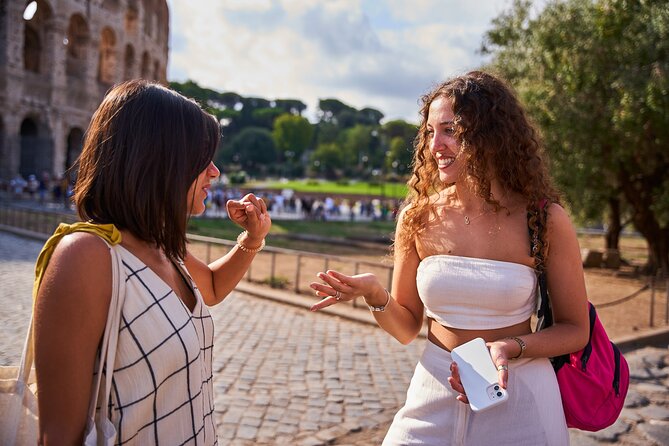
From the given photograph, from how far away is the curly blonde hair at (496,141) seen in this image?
2.16 metres

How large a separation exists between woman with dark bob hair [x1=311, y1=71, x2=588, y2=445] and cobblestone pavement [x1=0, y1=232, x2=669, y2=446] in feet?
7.46

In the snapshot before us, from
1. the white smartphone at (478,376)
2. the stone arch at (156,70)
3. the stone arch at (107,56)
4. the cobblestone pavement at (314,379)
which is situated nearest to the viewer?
the white smartphone at (478,376)

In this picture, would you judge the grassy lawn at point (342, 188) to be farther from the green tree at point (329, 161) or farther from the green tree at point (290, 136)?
the green tree at point (290, 136)

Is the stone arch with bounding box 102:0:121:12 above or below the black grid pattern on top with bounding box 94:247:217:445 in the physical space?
above

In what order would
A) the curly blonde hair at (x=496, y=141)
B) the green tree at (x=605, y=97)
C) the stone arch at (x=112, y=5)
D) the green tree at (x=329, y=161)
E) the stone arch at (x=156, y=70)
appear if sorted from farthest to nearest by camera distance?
the green tree at (x=329, y=161), the stone arch at (x=156, y=70), the stone arch at (x=112, y=5), the green tree at (x=605, y=97), the curly blonde hair at (x=496, y=141)

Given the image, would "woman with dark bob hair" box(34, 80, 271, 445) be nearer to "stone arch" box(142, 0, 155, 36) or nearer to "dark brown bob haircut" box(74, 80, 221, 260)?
"dark brown bob haircut" box(74, 80, 221, 260)

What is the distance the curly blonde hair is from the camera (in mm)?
2164

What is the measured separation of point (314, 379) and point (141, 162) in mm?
4359

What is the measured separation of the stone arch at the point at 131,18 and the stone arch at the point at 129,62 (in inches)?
43.7

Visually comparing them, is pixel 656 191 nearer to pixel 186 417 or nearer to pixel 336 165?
pixel 186 417

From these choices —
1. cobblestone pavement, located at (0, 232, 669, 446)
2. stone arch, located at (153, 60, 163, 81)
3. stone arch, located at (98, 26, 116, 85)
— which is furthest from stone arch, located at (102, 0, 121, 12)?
cobblestone pavement, located at (0, 232, 669, 446)

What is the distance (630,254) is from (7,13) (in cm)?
3176

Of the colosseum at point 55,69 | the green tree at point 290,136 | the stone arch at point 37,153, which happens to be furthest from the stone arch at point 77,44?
the green tree at point 290,136

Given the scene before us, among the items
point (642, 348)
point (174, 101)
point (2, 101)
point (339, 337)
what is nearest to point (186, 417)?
point (174, 101)
